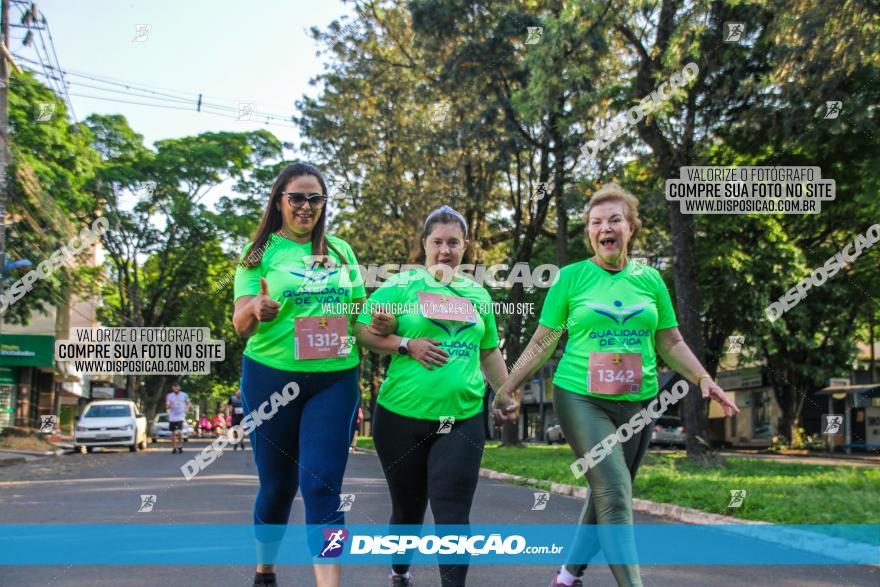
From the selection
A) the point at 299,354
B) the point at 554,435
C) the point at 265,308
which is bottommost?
the point at 554,435

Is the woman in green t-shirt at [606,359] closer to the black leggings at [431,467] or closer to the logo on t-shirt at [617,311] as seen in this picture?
the logo on t-shirt at [617,311]

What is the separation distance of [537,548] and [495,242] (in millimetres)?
22226

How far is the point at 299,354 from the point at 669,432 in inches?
1685

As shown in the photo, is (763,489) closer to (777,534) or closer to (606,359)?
(777,534)

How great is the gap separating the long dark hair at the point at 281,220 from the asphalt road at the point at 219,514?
2.14 metres

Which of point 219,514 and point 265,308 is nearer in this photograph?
point 265,308

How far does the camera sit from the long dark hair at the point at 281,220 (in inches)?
181

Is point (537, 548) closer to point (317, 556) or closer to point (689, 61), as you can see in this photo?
point (317, 556)

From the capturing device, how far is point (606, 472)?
441 cm

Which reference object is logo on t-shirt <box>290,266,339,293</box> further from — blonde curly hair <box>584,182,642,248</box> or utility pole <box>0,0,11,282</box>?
utility pole <box>0,0,11,282</box>

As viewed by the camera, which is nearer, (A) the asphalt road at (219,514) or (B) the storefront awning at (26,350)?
(A) the asphalt road at (219,514)

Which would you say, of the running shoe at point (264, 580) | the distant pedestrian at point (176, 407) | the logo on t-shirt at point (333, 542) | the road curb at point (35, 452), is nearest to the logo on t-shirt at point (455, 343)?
the logo on t-shirt at point (333, 542)

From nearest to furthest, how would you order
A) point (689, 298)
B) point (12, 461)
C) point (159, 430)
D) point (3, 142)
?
point (689, 298)
point (3, 142)
point (12, 461)
point (159, 430)

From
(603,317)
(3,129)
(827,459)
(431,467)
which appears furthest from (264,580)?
(827,459)
